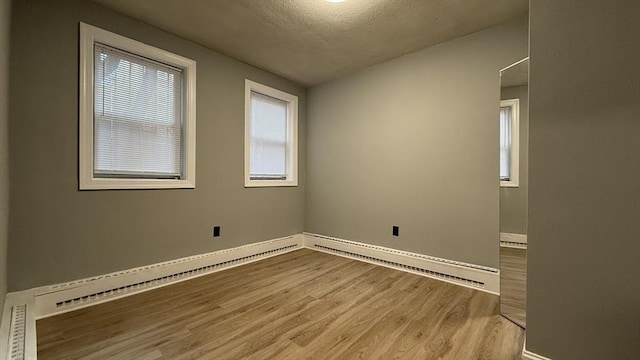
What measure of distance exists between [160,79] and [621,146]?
3321 millimetres

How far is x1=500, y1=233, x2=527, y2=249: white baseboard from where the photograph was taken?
1.82 m

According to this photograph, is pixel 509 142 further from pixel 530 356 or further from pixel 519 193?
pixel 530 356

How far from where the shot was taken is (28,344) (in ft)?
4.73

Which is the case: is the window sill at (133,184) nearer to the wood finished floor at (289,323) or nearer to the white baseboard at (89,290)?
the white baseboard at (89,290)

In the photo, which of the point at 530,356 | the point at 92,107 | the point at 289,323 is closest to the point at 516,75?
the point at 530,356

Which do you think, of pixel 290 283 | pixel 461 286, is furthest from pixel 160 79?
pixel 461 286

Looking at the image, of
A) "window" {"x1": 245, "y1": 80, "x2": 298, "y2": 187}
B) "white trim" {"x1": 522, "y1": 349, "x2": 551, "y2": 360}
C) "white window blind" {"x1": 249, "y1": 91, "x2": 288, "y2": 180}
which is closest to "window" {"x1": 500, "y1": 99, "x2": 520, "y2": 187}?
"white trim" {"x1": 522, "y1": 349, "x2": 551, "y2": 360}

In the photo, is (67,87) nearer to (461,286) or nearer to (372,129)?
(372,129)

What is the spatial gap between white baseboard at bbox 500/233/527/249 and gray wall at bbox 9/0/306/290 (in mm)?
2737

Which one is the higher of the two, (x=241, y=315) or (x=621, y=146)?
(x=621, y=146)

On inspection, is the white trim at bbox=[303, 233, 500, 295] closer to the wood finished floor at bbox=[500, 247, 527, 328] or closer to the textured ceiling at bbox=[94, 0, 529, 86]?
the wood finished floor at bbox=[500, 247, 527, 328]

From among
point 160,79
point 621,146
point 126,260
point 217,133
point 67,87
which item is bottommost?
point 126,260

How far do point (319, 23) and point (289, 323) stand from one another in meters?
2.49

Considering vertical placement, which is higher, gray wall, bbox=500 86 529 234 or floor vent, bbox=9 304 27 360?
gray wall, bbox=500 86 529 234
